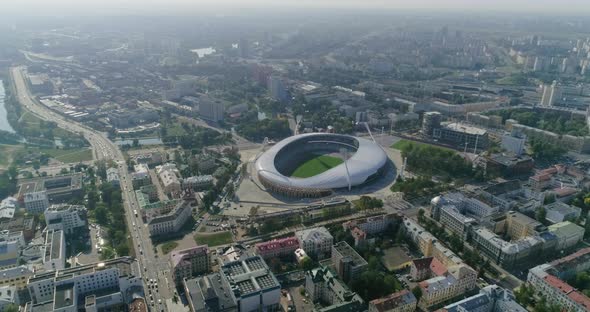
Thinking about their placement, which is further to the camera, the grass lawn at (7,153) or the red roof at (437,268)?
the grass lawn at (7,153)

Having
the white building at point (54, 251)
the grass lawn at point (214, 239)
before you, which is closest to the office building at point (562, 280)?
the grass lawn at point (214, 239)

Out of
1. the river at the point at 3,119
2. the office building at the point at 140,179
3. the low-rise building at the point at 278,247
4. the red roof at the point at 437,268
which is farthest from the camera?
the river at the point at 3,119

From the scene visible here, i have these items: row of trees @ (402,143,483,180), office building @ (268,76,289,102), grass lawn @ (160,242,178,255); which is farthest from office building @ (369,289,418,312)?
office building @ (268,76,289,102)

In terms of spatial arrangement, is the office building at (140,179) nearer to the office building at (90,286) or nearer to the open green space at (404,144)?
the office building at (90,286)

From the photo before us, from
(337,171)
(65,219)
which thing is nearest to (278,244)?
(337,171)

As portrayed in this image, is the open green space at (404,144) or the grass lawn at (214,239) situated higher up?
the grass lawn at (214,239)

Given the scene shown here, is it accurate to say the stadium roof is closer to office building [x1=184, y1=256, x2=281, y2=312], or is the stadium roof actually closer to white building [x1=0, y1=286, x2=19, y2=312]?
office building [x1=184, y1=256, x2=281, y2=312]
